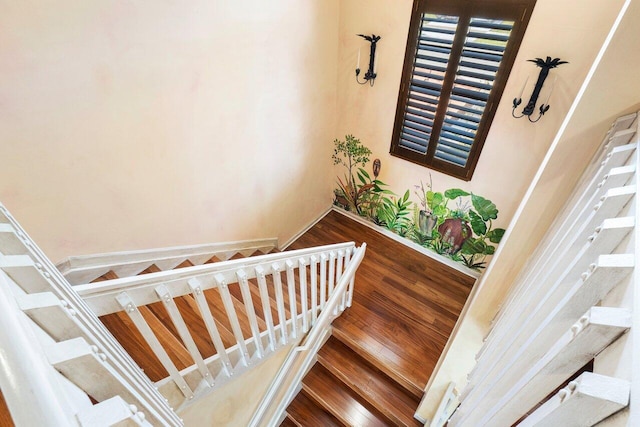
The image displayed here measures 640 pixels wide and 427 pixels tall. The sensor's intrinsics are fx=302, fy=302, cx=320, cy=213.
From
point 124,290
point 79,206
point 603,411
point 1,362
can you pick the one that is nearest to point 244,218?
point 79,206

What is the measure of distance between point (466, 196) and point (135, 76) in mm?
2857

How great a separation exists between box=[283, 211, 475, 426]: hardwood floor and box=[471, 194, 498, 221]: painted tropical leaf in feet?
2.51

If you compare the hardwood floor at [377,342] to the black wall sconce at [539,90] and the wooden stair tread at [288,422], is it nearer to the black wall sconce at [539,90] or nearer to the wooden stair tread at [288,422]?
the wooden stair tread at [288,422]

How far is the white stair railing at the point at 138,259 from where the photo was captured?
6.03ft

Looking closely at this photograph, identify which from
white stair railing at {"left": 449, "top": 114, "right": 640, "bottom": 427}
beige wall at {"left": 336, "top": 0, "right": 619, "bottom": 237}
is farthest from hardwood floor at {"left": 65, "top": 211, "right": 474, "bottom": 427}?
white stair railing at {"left": 449, "top": 114, "right": 640, "bottom": 427}

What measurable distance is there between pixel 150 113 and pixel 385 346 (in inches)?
98.6

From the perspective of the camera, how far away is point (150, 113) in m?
1.84

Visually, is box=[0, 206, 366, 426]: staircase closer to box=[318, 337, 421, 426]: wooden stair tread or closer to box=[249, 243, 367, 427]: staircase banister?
box=[249, 243, 367, 427]: staircase banister

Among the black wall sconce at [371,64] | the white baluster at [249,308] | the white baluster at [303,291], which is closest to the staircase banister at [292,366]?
the white baluster at [303,291]

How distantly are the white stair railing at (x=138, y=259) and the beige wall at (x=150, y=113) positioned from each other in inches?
2.2

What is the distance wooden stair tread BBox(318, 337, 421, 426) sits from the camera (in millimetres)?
2387

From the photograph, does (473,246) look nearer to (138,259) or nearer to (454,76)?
(454,76)

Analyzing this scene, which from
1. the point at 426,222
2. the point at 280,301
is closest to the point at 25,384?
the point at 280,301

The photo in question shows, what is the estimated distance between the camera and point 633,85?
123cm
